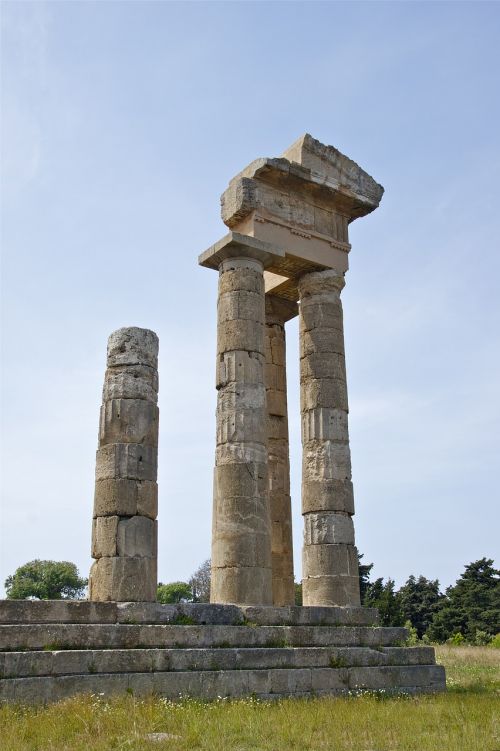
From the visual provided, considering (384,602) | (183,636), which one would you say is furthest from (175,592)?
(183,636)

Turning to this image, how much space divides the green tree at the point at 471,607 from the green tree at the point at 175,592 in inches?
969

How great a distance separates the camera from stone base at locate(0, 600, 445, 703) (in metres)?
11.6

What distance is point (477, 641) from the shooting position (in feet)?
144

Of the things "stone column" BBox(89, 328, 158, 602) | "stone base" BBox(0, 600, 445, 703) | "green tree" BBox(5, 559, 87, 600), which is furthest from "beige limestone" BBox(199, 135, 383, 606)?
"green tree" BBox(5, 559, 87, 600)

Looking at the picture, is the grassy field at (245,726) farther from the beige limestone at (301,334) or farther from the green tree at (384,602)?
the green tree at (384,602)

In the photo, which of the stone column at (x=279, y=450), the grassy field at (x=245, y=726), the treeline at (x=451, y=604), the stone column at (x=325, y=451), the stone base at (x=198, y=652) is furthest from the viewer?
the treeline at (x=451, y=604)

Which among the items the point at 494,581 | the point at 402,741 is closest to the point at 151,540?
the point at 402,741

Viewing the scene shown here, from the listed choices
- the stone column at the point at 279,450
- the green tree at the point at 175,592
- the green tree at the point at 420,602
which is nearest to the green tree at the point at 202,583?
the green tree at the point at 175,592

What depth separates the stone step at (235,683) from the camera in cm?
1128

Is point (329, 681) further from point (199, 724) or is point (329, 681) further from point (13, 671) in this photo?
point (13, 671)

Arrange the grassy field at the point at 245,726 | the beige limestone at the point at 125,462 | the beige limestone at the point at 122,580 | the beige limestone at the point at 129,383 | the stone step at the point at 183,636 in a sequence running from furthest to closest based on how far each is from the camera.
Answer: the beige limestone at the point at 129,383 < the beige limestone at the point at 125,462 < the beige limestone at the point at 122,580 < the stone step at the point at 183,636 < the grassy field at the point at 245,726

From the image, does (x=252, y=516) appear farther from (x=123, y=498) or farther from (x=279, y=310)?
(x=279, y=310)

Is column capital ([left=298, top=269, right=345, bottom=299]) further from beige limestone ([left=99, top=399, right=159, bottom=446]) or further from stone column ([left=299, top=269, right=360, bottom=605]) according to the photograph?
beige limestone ([left=99, top=399, right=159, bottom=446])

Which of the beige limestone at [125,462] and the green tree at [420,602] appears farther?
the green tree at [420,602]
